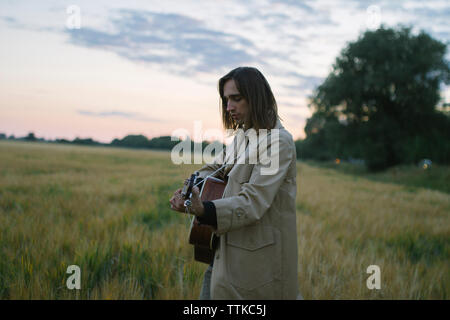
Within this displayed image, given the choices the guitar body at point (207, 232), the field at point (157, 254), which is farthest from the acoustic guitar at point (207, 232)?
the field at point (157, 254)

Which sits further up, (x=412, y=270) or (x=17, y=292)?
(x=17, y=292)

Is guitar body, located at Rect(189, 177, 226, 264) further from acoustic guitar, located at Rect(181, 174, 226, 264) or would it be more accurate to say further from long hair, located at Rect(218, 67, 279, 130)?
long hair, located at Rect(218, 67, 279, 130)

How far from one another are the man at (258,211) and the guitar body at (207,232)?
176mm

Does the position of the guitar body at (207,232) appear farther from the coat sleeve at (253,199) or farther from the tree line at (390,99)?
the tree line at (390,99)

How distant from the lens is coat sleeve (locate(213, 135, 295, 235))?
132cm

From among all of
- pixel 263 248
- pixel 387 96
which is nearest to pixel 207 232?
pixel 263 248

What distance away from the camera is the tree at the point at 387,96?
22.8m

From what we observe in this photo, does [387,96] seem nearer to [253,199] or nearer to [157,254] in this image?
[157,254]

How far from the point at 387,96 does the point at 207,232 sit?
2764cm

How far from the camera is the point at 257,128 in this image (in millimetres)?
1577

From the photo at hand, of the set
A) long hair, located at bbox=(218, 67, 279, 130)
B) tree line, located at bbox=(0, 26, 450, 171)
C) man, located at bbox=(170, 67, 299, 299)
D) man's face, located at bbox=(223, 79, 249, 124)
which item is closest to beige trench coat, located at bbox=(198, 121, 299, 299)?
man, located at bbox=(170, 67, 299, 299)

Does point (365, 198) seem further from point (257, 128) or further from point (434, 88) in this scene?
point (434, 88)
